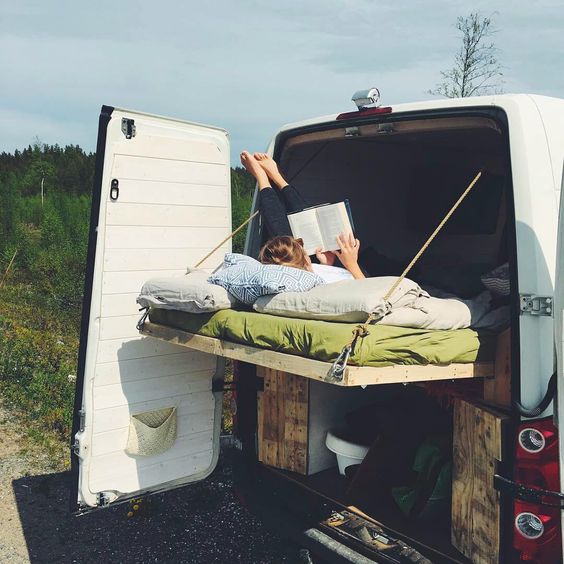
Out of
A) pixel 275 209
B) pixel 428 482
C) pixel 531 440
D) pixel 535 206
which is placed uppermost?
pixel 275 209

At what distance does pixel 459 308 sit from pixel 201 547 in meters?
2.35

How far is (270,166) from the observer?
374 centimetres

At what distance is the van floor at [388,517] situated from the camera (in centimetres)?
279

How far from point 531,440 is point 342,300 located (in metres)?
0.82

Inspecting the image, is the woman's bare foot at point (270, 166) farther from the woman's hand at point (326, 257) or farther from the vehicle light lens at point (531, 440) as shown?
the vehicle light lens at point (531, 440)

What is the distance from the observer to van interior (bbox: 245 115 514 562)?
303 cm

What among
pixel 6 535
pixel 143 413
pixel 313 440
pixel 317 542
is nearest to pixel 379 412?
pixel 313 440

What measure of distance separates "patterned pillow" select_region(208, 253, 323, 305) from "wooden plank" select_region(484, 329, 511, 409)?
82cm

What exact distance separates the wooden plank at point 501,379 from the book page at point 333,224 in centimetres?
122

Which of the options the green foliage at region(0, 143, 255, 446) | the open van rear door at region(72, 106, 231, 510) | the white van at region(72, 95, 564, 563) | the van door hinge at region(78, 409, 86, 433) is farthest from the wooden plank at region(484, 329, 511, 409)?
the green foliage at region(0, 143, 255, 446)

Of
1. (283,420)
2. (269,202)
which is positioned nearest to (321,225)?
(269,202)

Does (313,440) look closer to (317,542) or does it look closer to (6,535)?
(317,542)

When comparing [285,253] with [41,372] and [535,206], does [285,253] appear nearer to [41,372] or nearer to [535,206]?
[535,206]

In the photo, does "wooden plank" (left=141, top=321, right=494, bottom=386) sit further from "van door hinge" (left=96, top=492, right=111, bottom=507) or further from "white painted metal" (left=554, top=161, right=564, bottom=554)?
"van door hinge" (left=96, top=492, right=111, bottom=507)
